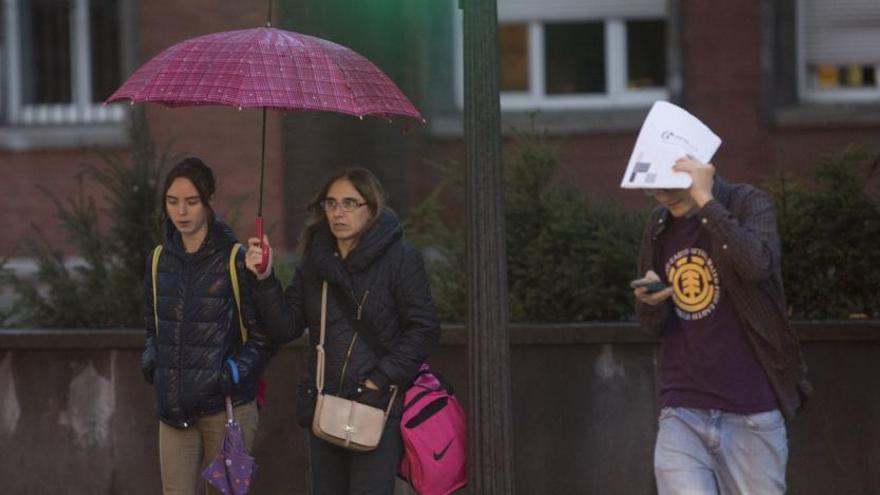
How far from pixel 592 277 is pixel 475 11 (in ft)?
8.55

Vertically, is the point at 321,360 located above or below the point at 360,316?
below

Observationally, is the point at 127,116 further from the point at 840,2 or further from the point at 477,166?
the point at 477,166

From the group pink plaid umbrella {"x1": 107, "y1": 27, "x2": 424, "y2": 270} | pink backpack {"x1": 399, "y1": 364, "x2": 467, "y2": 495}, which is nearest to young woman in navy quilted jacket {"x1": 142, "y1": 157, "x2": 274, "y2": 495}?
pink plaid umbrella {"x1": 107, "y1": 27, "x2": 424, "y2": 270}

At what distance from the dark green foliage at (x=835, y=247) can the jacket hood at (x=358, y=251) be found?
2568 millimetres

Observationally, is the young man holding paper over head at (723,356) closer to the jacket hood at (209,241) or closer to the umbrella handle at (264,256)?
the umbrella handle at (264,256)

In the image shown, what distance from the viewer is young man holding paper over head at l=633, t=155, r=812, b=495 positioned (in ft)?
16.5

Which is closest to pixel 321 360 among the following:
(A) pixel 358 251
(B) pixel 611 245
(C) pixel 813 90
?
(A) pixel 358 251

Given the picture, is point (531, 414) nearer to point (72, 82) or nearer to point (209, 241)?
point (209, 241)

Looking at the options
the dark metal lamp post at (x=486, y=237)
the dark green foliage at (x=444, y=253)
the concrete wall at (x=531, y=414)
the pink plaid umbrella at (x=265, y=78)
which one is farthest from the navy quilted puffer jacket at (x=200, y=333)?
the dark green foliage at (x=444, y=253)

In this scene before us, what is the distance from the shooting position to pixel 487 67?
535 cm

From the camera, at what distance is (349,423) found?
18.3ft

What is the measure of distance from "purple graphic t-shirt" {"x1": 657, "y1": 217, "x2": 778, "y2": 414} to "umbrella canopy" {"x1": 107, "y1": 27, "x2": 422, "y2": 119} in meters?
1.23

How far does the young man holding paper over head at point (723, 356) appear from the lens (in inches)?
198

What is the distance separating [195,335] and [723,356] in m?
2.05
